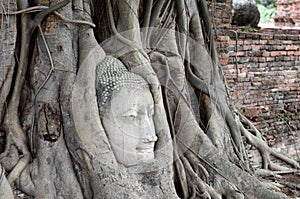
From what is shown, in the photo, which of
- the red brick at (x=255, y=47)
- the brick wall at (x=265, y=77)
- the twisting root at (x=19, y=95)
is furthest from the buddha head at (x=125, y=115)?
the red brick at (x=255, y=47)

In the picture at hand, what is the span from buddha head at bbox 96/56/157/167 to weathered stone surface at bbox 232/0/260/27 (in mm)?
5313

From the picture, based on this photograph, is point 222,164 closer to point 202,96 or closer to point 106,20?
point 202,96

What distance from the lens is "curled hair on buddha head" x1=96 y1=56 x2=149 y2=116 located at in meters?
3.11

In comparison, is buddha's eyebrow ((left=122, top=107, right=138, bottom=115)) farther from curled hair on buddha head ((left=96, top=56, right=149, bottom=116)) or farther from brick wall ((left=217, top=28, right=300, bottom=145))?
brick wall ((left=217, top=28, right=300, bottom=145))

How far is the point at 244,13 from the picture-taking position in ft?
26.5

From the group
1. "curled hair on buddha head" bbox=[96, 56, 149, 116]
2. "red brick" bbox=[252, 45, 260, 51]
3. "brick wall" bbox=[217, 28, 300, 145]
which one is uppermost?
"curled hair on buddha head" bbox=[96, 56, 149, 116]

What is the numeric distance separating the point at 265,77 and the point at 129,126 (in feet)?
12.6

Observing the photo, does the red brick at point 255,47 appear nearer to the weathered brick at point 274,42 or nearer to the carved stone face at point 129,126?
the weathered brick at point 274,42

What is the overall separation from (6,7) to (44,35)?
29 cm

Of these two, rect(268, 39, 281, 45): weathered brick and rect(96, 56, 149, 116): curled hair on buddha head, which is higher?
rect(96, 56, 149, 116): curled hair on buddha head

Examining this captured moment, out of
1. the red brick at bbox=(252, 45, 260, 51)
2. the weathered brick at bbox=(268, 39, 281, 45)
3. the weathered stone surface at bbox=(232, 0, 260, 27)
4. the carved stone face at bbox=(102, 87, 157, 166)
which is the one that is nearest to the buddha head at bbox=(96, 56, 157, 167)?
the carved stone face at bbox=(102, 87, 157, 166)

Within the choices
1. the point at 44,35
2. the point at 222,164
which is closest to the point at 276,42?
the point at 222,164

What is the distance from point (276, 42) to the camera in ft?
21.4

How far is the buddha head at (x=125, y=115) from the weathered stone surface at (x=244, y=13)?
5.31 meters
